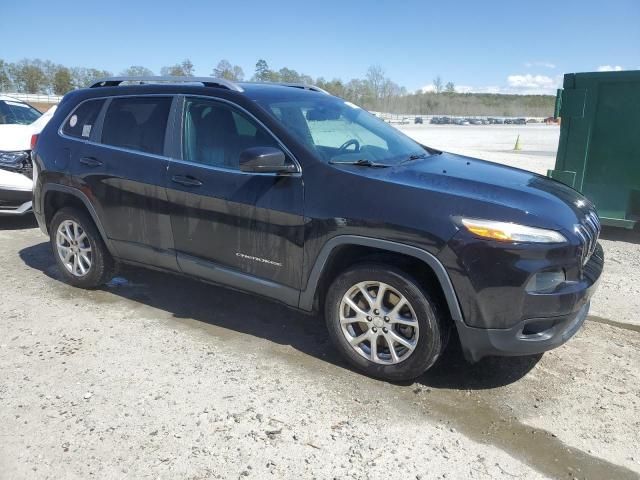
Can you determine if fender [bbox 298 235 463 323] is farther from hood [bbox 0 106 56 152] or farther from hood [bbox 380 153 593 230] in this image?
hood [bbox 0 106 56 152]

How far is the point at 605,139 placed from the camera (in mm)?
6836

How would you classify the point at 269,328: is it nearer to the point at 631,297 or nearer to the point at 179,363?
the point at 179,363

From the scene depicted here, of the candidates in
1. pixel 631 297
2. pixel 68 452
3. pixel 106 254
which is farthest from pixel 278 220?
pixel 631 297

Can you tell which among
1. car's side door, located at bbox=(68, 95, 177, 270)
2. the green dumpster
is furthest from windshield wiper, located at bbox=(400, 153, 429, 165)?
the green dumpster

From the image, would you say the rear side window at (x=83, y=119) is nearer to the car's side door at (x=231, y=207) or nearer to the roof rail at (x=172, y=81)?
the roof rail at (x=172, y=81)

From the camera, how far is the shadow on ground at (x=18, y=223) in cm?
739

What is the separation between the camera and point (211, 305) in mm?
4613

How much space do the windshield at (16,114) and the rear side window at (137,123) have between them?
16.3ft

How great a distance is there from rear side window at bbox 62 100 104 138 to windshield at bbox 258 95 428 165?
1757 mm

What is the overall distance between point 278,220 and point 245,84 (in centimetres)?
129

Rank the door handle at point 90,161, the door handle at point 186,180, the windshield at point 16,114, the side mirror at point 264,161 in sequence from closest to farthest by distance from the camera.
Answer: the side mirror at point 264,161 → the door handle at point 186,180 → the door handle at point 90,161 → the windshield at point 16,114

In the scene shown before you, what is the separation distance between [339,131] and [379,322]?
148 centimetres

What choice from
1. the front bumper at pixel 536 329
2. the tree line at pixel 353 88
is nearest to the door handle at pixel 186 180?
the front bumper at pixel 536 329

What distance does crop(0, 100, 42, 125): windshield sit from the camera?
8.39m
